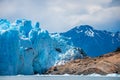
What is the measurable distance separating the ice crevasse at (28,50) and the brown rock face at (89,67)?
343cm

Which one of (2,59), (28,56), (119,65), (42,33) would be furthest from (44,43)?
(119,65)

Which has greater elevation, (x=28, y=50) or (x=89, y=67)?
(x=28, y=50)

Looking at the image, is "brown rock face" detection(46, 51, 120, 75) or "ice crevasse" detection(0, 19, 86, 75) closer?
"ice crevasse" detection(0, 19, 86, 75)

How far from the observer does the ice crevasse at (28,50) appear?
106 metres

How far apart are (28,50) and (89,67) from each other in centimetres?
2773

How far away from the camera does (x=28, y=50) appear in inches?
4471

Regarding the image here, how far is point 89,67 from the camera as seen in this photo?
418 feet

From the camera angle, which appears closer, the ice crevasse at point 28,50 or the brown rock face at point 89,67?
the ice crevasse at point 28,50

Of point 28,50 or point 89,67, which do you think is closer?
point 28,50

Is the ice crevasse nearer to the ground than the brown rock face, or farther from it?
farther from it

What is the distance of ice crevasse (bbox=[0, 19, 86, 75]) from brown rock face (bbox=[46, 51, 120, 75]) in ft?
11.3

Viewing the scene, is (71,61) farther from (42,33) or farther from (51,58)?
(42,33)

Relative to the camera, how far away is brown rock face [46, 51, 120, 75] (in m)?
126

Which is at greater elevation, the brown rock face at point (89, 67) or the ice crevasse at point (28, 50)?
the ice crevasse at point (28, 50)
